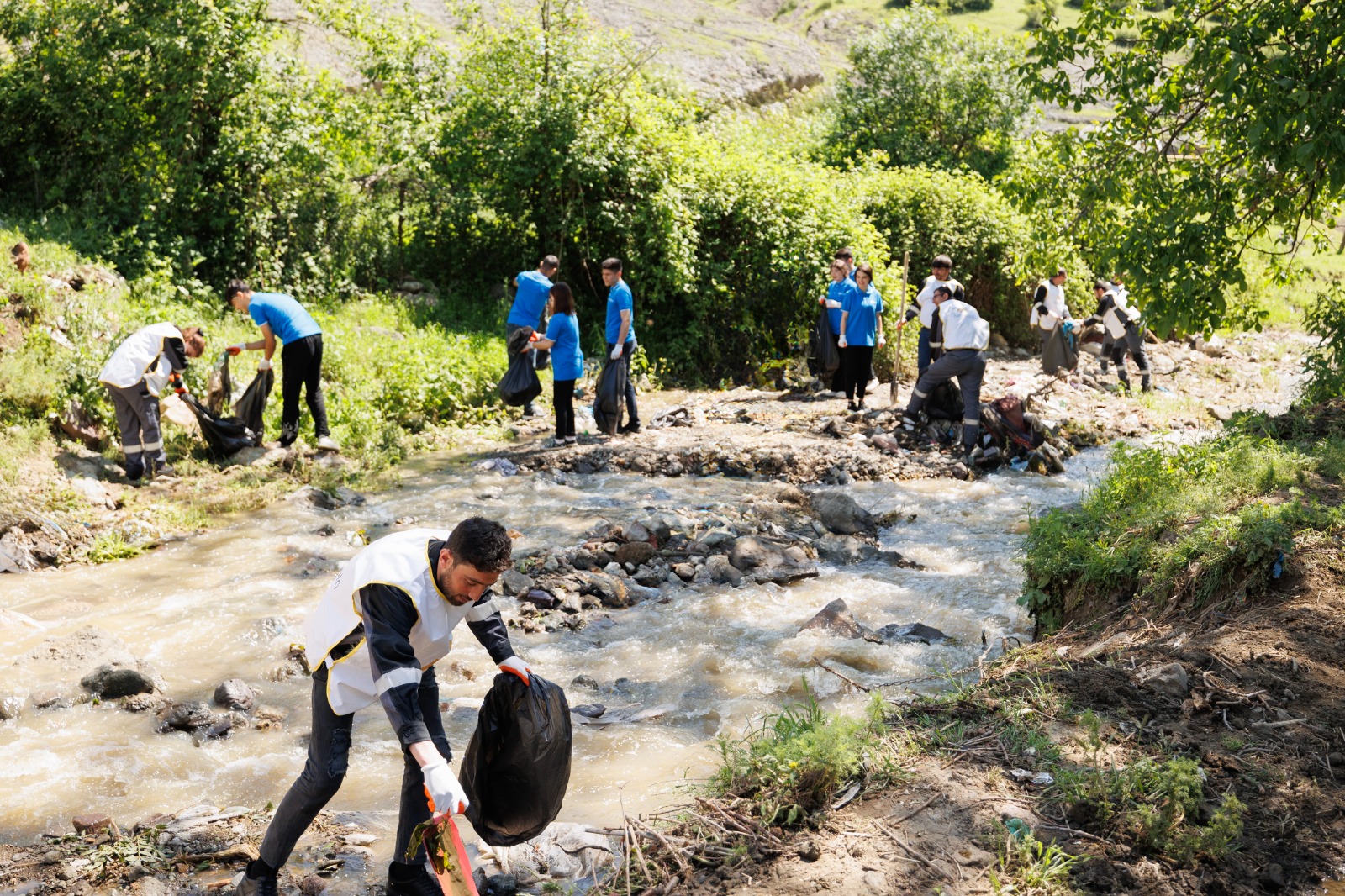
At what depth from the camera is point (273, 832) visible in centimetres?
345

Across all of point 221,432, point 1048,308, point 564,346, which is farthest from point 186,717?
point 1048,308

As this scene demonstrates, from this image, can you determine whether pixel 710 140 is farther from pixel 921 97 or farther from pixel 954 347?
pixel 921 97

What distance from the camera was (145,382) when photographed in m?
8.57

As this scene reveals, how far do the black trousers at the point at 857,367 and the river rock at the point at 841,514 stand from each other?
344 centimetres

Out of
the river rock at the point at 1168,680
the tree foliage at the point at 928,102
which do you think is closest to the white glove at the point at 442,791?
the river rock at the point at 1168,680

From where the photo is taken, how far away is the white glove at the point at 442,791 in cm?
289

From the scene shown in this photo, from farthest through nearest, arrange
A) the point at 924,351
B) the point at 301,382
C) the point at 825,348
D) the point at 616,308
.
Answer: the point at 825,348 < the point at 924,351 < the point at 616,308 < the point at 301,382

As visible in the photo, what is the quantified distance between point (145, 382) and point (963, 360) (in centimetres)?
733

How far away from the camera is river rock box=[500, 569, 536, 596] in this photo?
266 inches

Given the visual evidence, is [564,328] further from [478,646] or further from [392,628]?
[392,628]

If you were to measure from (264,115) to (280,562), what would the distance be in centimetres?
784

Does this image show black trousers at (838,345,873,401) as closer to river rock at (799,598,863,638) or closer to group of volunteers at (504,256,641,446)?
group of volunteers at (504,256,641,446)

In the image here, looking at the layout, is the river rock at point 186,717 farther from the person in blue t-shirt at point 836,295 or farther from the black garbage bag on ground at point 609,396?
the person in blue t-shirt at point 836,295

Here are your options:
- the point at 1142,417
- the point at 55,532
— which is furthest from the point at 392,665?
the point at 1142,417
